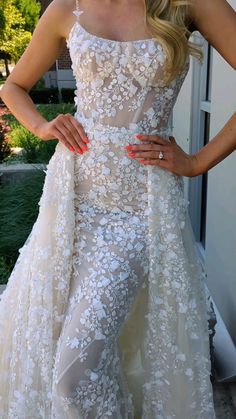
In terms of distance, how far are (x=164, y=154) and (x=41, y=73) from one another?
0.72 meters

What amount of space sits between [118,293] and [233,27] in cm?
103

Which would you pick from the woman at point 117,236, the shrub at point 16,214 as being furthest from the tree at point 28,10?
the woman at point 117,236

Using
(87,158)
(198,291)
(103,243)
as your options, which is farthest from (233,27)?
(198,291)

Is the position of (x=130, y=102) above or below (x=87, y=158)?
above

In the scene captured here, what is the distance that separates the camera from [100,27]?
1781mm

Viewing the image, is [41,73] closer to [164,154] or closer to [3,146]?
[164,154]

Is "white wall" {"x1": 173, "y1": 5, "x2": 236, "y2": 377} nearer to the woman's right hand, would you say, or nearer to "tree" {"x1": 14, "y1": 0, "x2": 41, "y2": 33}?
the woman's right hand

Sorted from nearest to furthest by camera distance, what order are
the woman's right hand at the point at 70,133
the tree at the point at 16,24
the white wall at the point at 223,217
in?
the woman's right hand at the point at 70,133 < the white wall at the point at 223,217 < the tree at the point at 16,24

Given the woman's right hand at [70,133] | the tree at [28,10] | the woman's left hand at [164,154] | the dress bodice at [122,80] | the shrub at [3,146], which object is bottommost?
the shrub at [3,146]

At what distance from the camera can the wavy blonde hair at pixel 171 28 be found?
65.9 inches

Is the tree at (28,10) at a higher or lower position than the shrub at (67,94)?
higher

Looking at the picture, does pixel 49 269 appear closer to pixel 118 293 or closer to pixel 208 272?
pixel 118 293

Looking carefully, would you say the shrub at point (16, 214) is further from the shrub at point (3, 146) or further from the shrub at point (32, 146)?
the shrub at point (3, 146)

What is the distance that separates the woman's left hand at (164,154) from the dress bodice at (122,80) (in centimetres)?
6
